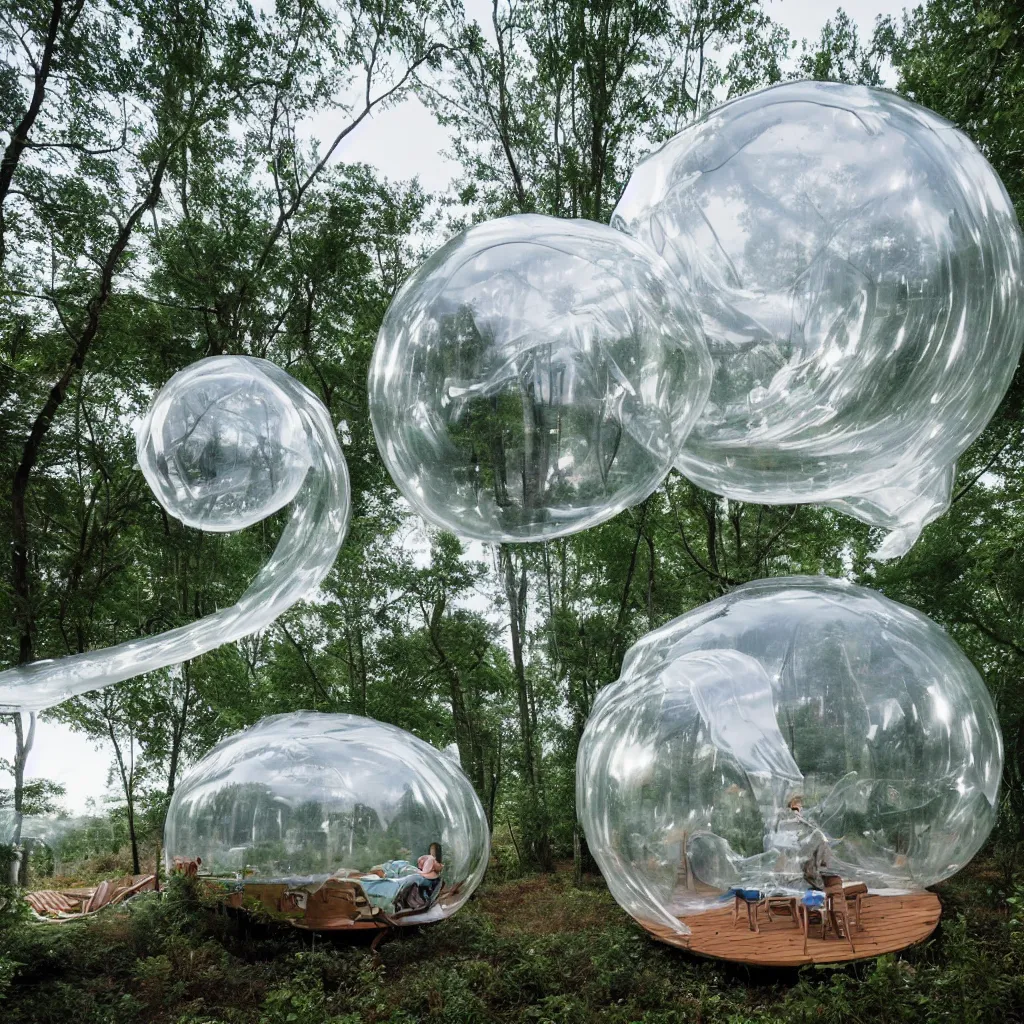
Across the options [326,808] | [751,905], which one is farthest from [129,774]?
[751,905]

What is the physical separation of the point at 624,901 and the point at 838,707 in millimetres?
1465

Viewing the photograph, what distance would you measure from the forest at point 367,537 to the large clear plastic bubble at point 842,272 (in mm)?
3602

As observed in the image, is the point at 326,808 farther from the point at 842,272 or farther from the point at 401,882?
the point at 842,272

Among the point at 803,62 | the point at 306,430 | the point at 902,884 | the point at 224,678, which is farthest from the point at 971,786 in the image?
the point at 224,678

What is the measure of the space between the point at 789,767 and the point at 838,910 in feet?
9.69

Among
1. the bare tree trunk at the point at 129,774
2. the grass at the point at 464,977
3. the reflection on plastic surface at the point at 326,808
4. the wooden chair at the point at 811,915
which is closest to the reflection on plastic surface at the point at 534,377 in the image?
the grass at the point at 464,977

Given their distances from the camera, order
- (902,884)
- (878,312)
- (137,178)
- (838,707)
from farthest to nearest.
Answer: (137,178) → (902,884) → (838,707) → (878,312)

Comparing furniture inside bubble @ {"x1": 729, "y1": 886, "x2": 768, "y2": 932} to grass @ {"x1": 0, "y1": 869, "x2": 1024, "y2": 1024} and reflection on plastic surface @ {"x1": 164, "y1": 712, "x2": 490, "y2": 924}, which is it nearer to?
grass @ {"x1": 0, "y1": 869, "x2": 1024, "y2": 1024}

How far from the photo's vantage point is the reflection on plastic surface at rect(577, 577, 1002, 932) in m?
4.12

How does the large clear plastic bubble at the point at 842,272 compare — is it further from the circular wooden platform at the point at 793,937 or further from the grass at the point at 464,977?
the circular wooden platform at the point at 793,937

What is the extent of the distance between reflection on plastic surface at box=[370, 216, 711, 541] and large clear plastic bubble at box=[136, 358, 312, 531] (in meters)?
1.96

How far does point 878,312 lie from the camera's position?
237 cm

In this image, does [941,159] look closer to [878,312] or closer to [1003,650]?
[878,312]

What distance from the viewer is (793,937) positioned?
259 inches
